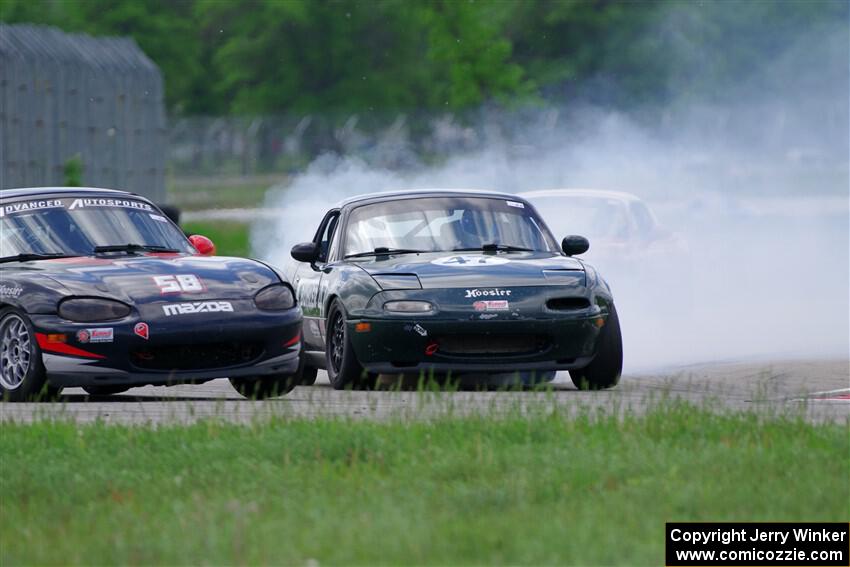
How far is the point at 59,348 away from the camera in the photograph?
35.8 ft

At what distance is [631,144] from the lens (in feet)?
119

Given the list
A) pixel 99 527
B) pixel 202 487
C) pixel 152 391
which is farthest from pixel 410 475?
pixel 152 391

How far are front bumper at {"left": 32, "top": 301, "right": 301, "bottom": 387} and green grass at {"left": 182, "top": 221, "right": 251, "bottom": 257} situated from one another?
91.1ft

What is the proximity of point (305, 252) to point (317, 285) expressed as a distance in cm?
45

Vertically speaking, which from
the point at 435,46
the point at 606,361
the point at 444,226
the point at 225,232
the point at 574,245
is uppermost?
the point at 435,46

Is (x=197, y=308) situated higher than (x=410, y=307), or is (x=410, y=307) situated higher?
(x=197, y=308)

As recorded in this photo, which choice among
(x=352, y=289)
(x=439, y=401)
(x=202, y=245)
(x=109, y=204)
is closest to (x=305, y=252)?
(x=202, y=245)

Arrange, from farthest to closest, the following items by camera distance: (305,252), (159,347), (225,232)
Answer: (225,232) < (305,252) < (159,347)

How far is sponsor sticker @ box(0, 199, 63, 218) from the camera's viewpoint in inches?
482

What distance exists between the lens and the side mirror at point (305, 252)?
1355cm

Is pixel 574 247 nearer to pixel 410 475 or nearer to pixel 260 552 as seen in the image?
pixel 410 475

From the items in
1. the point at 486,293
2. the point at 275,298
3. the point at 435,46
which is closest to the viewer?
the point at 275,298

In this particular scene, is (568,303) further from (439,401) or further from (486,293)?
(439,401)

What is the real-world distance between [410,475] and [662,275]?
12.0 metres
